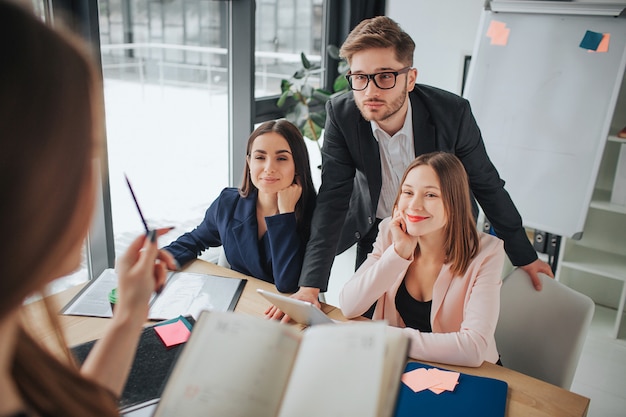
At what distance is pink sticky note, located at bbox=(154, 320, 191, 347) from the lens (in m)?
1.39

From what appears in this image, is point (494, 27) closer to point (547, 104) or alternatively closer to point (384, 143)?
point (547, 104)

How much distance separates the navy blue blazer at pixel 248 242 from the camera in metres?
1.84

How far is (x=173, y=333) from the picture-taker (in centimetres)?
143

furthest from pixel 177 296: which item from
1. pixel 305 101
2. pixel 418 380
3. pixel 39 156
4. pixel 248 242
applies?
pixel 305 101

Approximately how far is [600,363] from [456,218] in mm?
1614

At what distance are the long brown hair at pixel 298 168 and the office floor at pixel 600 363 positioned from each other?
3.23 ft

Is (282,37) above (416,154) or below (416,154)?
above

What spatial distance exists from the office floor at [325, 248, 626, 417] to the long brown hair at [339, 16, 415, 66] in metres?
1.30

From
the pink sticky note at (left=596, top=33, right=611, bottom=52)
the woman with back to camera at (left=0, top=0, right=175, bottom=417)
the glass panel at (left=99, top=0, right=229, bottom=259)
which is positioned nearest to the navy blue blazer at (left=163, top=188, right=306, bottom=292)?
the glass panel at (left=99, top=0, right=229, bottom=259)

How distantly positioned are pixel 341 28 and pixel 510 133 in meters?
1.35

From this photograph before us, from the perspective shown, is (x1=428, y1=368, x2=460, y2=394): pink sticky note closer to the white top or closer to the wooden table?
the wooden table

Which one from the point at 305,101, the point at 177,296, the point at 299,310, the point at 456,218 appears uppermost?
the point at 305,101

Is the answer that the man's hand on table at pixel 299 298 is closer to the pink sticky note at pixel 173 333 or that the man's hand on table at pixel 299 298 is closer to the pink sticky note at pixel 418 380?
the pink sticky note at pixel 173 333

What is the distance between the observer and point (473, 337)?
1386 millimetres
